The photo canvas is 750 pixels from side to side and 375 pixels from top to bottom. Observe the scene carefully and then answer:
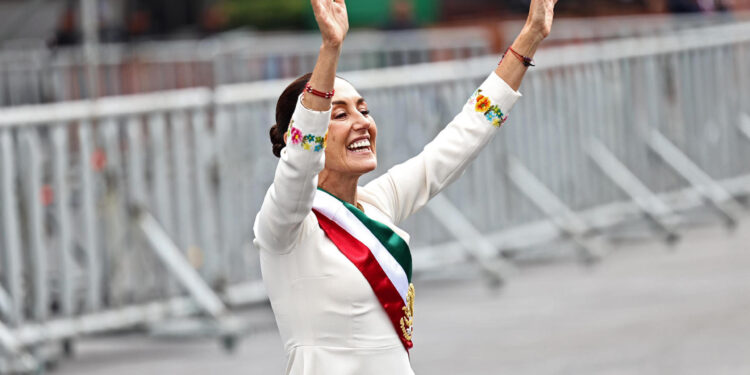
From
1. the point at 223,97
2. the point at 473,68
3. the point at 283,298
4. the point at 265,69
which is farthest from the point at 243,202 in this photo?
the point at 283,298

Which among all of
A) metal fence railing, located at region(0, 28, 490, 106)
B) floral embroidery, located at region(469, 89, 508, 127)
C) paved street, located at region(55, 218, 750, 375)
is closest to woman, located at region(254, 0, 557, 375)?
floral embroidery, located at region(469, 89, 508, 127)

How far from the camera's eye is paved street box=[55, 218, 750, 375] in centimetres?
832

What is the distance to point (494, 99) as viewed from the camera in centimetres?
414

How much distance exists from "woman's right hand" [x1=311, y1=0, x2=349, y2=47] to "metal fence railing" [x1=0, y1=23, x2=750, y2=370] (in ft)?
16.6

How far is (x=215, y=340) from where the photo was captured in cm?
952

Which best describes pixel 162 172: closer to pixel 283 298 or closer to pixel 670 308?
pixel 670 308

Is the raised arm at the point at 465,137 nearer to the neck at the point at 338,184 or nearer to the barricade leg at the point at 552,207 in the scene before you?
the neck at the point at 338,184

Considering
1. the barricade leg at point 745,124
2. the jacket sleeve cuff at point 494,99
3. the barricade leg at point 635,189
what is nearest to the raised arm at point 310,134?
the jacket sleeve cuff at point 494,99

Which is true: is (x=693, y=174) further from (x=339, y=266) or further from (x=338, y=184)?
(x=339, y=266)

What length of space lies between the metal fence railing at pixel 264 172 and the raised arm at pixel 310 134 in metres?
4.95

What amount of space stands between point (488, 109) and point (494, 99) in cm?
4

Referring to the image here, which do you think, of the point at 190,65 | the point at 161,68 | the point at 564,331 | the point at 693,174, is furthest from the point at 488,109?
the point at 161,68

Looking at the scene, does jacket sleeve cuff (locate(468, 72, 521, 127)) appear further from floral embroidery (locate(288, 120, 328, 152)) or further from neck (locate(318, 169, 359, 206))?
floral embroidery (locate(288, 120, 328, 152))

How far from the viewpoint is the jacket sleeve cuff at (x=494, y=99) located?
13.5 ft
